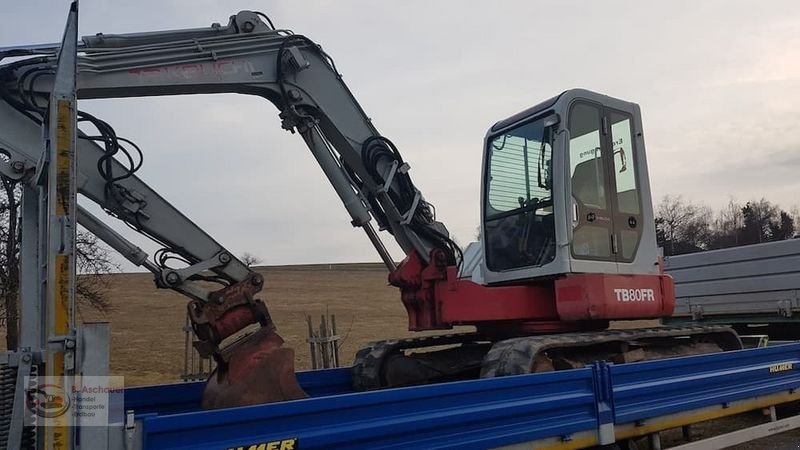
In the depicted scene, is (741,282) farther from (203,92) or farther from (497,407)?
(203,92)

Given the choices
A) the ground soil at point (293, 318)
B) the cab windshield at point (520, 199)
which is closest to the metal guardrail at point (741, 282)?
the ground soil at point (293, 318)

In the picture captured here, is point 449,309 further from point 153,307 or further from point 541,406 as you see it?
point 153,307

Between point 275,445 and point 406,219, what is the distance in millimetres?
3006

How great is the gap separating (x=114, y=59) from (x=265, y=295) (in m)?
32.3

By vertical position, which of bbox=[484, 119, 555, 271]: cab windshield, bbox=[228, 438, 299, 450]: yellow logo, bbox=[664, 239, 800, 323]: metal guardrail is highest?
bbox=[484, 119, 555, 271]: cab windshield

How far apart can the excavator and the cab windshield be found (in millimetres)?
18

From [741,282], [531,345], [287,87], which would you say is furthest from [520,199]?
[741,282]

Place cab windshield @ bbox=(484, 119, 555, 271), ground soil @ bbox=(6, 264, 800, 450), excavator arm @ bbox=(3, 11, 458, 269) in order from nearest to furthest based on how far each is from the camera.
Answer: excavator arm @ bbox=(3, 11, 458, 269) < cab windshield @ bbox=(484, 119, 555, 271) < ground soil @ bbox=(6, 264, 800, 450)

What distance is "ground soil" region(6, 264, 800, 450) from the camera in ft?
Answer: 57.8

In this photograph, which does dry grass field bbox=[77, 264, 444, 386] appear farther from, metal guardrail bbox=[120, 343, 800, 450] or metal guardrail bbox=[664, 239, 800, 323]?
metal guardrail bbox=[120, 343, 800, 450]

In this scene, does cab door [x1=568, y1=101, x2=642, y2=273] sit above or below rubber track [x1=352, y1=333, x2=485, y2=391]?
above

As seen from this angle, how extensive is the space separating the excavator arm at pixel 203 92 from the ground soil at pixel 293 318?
140 inches

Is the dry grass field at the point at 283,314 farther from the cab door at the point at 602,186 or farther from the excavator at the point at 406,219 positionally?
the cab door at the point at 602,186

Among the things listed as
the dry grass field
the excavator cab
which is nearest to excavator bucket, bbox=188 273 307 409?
the excavator cab
